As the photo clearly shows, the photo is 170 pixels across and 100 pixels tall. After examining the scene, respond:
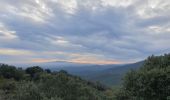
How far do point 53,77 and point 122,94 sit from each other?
3034mm

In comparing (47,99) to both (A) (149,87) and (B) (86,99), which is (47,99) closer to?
(B) (86,99)

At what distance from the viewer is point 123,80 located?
15.7m

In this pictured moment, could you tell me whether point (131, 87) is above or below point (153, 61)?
below

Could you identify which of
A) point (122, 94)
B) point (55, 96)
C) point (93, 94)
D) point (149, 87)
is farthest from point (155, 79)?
point (55, 96)

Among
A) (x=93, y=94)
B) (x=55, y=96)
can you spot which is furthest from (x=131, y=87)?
(x=55, y=96)

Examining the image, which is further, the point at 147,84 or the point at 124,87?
the point at 124,87

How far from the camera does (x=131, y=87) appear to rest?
1525 cm

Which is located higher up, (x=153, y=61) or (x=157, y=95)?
(x=153, y=61)

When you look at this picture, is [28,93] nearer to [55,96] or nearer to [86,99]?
[55,96]

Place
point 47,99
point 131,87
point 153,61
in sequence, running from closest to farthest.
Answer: point 47,99
point 131,87
point 153,61

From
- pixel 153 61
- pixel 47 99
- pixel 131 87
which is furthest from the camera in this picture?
pixel 153 61

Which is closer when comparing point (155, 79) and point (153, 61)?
point (155, 79)

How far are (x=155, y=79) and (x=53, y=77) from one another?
430cm

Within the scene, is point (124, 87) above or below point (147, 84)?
below
